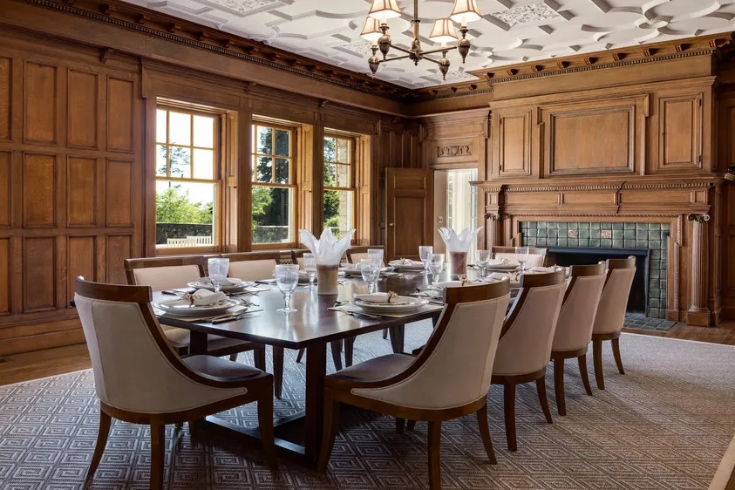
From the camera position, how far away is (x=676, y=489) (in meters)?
2.28

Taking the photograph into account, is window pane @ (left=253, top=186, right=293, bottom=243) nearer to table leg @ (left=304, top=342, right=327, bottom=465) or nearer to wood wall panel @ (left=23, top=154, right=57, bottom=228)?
wood wall panel @ (left=23, top=154, right=57, bottom=228)

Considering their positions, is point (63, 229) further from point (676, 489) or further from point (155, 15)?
point (676, 489)

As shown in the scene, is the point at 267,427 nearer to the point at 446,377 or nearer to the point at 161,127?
the point at 446,377

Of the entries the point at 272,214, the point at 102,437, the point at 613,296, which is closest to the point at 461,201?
the point at 272,214

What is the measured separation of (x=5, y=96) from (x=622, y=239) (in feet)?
19.3

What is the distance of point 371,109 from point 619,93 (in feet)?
9.46

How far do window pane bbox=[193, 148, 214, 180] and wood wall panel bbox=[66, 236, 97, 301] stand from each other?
1.31 meters

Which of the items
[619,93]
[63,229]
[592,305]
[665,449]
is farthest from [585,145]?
[63,229]

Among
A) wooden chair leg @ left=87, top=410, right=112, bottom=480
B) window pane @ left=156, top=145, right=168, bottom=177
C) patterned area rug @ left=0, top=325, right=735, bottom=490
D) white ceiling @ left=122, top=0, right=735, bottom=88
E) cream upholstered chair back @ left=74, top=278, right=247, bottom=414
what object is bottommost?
patterned area rug @ left=0, top=325, right=735, bottom=490

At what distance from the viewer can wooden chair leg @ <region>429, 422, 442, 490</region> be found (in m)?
2.12

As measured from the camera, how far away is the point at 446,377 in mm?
2072

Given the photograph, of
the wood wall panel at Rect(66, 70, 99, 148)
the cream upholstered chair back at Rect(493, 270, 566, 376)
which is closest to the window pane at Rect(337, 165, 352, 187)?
the wood wall panel at Rect(66, 70, 99, 148)

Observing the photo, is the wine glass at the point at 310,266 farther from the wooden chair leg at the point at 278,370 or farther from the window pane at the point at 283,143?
the window pane at the point at 283,143

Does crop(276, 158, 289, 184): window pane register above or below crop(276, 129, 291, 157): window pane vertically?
below
